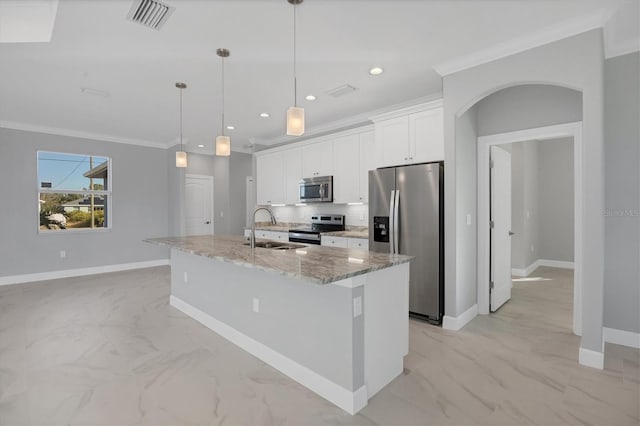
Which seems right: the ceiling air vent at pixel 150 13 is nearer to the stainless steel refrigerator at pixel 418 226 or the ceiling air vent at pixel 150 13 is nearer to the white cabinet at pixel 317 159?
the stainless steel refrigerator at pixel 418 226

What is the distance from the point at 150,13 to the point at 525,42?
304 centimetres

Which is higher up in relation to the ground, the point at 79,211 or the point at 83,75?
the point at 83,75

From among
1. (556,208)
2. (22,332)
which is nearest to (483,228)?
(556,208)

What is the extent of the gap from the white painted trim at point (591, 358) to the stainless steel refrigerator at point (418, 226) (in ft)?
3.88

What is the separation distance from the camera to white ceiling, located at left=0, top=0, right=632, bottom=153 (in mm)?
2355

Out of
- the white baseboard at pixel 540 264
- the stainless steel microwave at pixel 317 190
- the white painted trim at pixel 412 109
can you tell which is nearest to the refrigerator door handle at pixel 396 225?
the white painted trim at pixel 412 109

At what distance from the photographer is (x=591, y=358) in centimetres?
254

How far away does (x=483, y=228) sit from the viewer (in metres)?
3.71

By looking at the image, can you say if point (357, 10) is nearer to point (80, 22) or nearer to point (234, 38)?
point (234, 38)

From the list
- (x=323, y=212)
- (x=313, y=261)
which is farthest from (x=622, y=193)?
(x=323, y=212)

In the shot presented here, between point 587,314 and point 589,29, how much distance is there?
224 centimetres

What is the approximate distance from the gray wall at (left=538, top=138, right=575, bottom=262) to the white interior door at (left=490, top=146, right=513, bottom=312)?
321cm

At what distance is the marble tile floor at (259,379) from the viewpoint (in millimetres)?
1962

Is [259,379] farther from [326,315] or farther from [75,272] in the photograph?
[75,272]
